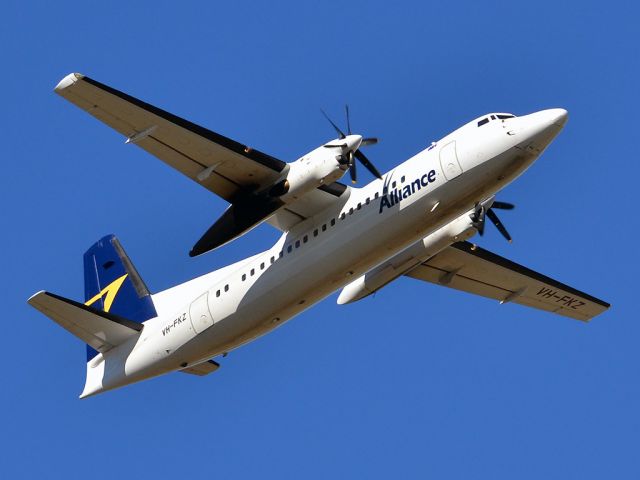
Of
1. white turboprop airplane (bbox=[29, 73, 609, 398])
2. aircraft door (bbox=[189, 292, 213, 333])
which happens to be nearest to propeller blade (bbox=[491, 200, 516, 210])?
white turboprop airplane (bbox=[29, 73, 609, 398])

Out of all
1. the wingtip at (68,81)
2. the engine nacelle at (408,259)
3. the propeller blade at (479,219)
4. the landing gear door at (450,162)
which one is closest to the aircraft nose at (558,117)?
the landing gear door at (450,162)

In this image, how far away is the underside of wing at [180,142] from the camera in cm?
2356

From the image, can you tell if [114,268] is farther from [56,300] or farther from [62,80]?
[62,80]

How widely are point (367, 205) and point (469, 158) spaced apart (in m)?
2.40

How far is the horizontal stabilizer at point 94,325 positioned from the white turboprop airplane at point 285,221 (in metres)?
0.03

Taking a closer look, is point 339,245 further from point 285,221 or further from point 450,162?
point 450,162

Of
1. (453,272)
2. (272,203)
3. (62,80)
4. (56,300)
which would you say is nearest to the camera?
(62,80)

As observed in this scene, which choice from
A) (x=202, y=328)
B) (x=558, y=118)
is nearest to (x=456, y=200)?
(x=558, y=118)

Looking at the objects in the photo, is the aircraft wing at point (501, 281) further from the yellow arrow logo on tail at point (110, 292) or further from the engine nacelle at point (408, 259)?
the yellow arrow logo on tail at point (110, 292)

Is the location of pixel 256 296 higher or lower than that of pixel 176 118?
lower

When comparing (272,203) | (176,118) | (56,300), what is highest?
(176,118)

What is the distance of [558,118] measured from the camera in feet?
78.7

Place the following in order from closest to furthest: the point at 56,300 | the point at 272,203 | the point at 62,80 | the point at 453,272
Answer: the point at 62,80, the point at 272,203, the point at 56,300, the point at 453,272

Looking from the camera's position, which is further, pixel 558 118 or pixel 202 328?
pixel 202 328
